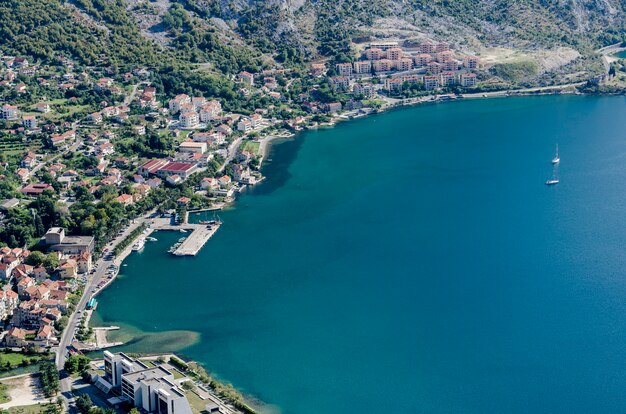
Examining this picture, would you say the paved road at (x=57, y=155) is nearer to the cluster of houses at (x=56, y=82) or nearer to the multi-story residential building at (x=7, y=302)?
the cluster of houses at (x=56, y=82)

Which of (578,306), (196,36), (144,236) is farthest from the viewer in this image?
(196,36)

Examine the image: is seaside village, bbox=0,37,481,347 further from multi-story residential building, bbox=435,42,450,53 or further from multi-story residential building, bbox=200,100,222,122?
multi-story residential building, bbox=435,42,450,53

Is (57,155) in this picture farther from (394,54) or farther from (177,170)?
(394,54)

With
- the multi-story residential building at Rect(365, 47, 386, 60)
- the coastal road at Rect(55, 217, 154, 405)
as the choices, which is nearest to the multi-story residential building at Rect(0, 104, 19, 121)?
the coastal road at Rect(55, 217, 154, 405)

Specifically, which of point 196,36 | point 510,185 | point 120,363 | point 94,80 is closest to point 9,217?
point 120,363

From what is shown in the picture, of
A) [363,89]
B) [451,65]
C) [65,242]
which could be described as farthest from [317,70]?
[65,242]

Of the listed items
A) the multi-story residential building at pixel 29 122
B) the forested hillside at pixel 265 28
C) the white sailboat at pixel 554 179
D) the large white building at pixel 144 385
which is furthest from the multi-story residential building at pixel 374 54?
the large white building at pixel 144 385

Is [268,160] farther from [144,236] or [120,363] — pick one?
[120,363]
